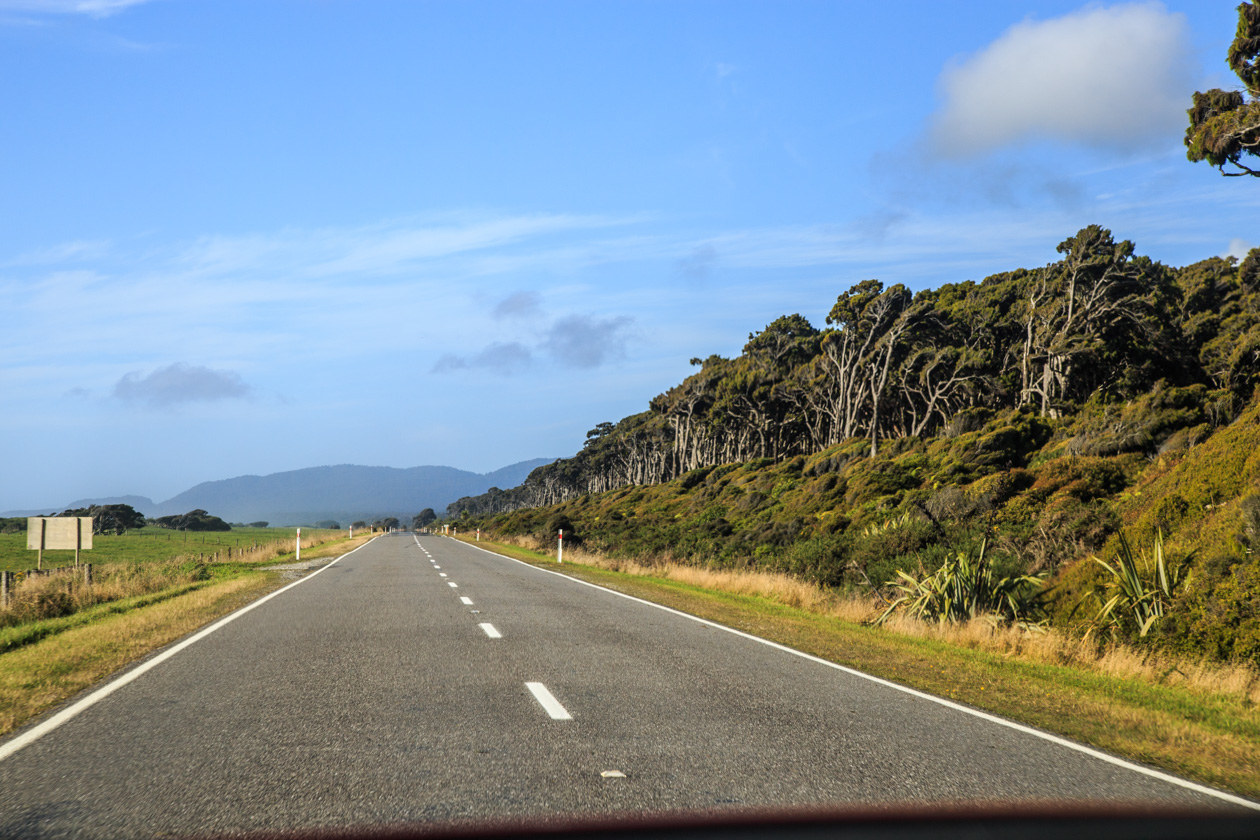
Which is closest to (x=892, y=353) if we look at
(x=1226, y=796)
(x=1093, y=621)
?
(x=1093, y=621)

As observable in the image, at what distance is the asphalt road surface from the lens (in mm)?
4719

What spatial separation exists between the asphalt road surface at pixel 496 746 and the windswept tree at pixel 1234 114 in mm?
12725

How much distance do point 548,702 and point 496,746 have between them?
152cm

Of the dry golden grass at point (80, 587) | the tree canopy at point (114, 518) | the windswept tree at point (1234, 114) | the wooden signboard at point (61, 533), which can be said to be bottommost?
the tree canopy at point (114, 518)

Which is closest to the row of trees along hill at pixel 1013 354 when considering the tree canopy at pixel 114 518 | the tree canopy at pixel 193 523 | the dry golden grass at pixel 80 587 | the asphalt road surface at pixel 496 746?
the asphalt road surface at pixel 496 746

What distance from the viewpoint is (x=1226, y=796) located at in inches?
208

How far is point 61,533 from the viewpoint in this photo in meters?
22.4

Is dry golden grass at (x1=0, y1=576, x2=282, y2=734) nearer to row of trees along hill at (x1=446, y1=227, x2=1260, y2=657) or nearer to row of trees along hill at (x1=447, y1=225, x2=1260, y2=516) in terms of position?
row of trees along hill at (x1=446, y1=227, x2=1260, y2=657)

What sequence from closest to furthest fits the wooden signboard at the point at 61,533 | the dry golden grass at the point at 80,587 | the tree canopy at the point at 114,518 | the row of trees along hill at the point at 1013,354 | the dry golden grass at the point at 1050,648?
the dry golden grass at the point at 1050,648, the dry golden grass at the point at 80,587, the wooden signboard at the point at 61,533, the row of trees along hill at the point at 1013,354, the tree canopy at the point at 114,518

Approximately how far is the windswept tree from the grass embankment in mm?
18542

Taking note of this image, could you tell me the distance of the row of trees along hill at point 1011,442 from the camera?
14.8 meters

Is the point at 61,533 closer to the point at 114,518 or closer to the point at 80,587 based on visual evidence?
the point at 80,587

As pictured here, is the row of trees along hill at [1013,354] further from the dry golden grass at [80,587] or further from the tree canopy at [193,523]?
the tree canopy at [193,523]

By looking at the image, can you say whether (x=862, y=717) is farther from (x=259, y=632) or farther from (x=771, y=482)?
(x=771, y=482)
